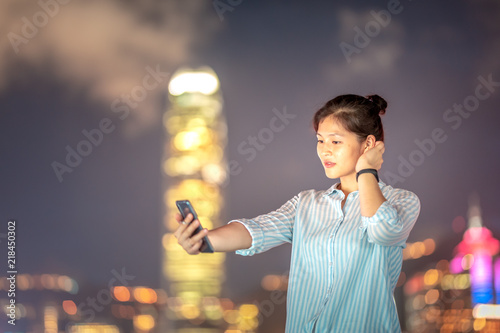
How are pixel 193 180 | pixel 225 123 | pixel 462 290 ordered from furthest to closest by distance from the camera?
pixel 193 180 → pixel 462 290 → pixel 225 123

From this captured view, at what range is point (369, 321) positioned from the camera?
4.72 ft

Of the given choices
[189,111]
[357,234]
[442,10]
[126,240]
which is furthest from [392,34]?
[189,111]

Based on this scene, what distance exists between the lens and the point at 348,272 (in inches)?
56.7

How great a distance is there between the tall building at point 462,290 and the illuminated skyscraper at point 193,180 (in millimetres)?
2229

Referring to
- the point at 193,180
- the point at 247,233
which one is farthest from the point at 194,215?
the point at 193,180

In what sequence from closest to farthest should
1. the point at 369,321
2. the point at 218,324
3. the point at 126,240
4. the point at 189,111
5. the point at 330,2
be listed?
the point at 369,321
the point at 330,2
the point at 126,240
the point at 218,324
the point at 189,111

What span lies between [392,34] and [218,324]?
330 centimetres

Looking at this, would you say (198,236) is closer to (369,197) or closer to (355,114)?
(369,197)

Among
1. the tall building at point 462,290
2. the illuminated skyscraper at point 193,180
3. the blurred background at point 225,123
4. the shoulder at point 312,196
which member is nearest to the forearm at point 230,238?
the shoulder at point 312,196

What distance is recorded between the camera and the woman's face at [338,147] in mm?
1552

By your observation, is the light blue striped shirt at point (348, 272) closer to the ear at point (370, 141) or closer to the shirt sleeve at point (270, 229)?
the shirt sleeve at point (270, 229)

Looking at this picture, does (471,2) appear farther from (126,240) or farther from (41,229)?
(41,229)

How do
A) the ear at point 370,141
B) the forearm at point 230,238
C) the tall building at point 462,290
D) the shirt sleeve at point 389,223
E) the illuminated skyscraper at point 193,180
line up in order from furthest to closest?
the illuminated skyscraper at point 193,180 < the tall building at point 462,290 < the ear at point 370,141 < the forearm at point 230,238 < the shirt sleeve at point 389,223

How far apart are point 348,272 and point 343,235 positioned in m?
0.09
